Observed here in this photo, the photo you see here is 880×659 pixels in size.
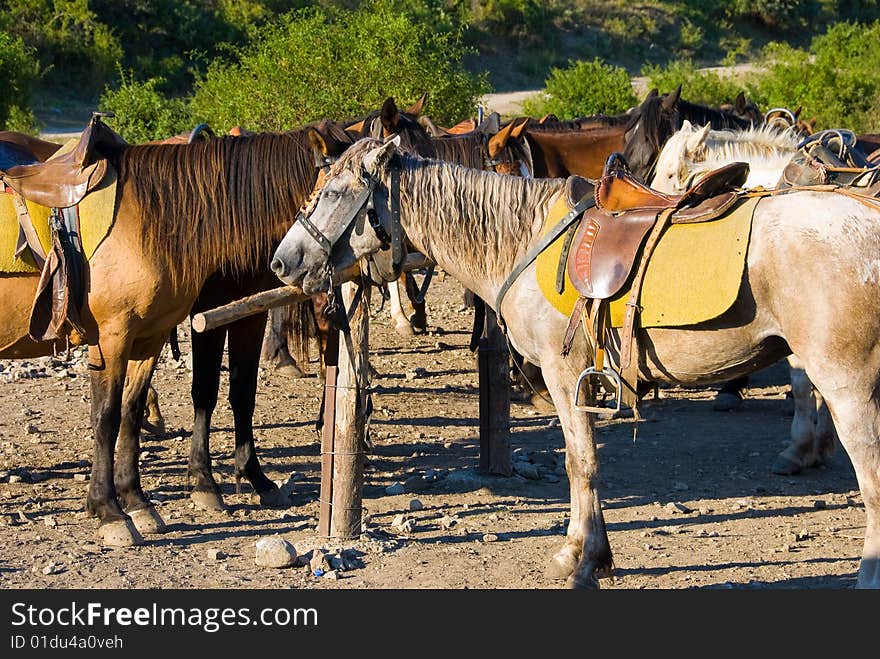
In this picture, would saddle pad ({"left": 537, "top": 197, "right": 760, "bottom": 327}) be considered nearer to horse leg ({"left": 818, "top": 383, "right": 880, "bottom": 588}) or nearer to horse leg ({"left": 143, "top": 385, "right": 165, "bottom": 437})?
horse leg ({"left": 818, "top": 383, "right": 880, "bottom": 588})

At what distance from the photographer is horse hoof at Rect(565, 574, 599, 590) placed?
4609 mm

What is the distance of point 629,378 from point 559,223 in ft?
2.29

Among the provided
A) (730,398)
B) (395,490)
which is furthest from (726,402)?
(395,490)

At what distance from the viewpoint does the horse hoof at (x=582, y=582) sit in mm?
4609

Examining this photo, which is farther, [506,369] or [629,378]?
[506,369]

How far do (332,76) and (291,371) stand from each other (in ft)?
15.7

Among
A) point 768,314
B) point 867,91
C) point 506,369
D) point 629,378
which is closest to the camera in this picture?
point 768,314

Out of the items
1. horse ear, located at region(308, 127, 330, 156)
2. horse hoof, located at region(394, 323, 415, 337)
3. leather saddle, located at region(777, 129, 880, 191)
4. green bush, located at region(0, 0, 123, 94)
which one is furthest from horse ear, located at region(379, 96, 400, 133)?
green bush, located at region(0, 0, 123, 94)

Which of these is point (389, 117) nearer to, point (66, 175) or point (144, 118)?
point (66, 175)

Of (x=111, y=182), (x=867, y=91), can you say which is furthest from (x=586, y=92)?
(x=111, y=182)

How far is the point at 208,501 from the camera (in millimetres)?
6238

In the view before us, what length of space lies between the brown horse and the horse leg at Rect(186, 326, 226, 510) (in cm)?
48

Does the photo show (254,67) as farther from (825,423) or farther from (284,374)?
(825,423)

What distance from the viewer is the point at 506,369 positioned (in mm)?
6965
